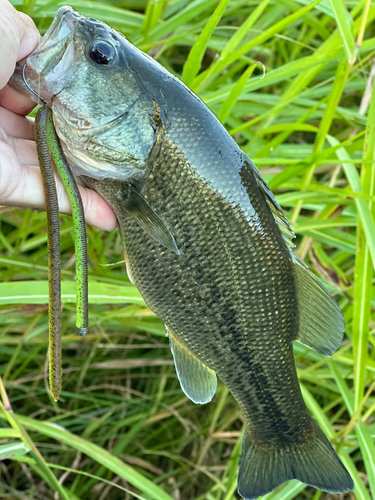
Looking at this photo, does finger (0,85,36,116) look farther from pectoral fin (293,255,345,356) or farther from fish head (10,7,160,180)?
pectoral fin (293,255,345,356)

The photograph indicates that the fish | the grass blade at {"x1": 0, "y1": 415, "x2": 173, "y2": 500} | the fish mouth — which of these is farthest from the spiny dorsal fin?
the grass blade at {"x1": 0, "y1": 415, "x2": 173, "y2": 500}

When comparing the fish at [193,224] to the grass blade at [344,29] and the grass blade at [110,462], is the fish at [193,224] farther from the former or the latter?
the grass blade at [344,29]

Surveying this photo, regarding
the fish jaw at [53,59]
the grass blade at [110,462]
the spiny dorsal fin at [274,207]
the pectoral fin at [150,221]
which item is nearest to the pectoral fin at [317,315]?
the spiny dorsal fin at [274,207]

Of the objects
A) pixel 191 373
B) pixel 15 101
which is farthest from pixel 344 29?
pixel 191 373

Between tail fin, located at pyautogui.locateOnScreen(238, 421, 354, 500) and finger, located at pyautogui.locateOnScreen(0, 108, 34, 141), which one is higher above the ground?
finger, located at pyautogui.locateOnScreen(0, 108, 34, 141)

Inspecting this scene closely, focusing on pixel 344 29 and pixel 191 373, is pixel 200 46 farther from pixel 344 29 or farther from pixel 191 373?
pixel 191 373

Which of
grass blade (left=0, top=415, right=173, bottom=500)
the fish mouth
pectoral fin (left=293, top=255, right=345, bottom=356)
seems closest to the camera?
the fish mouth
